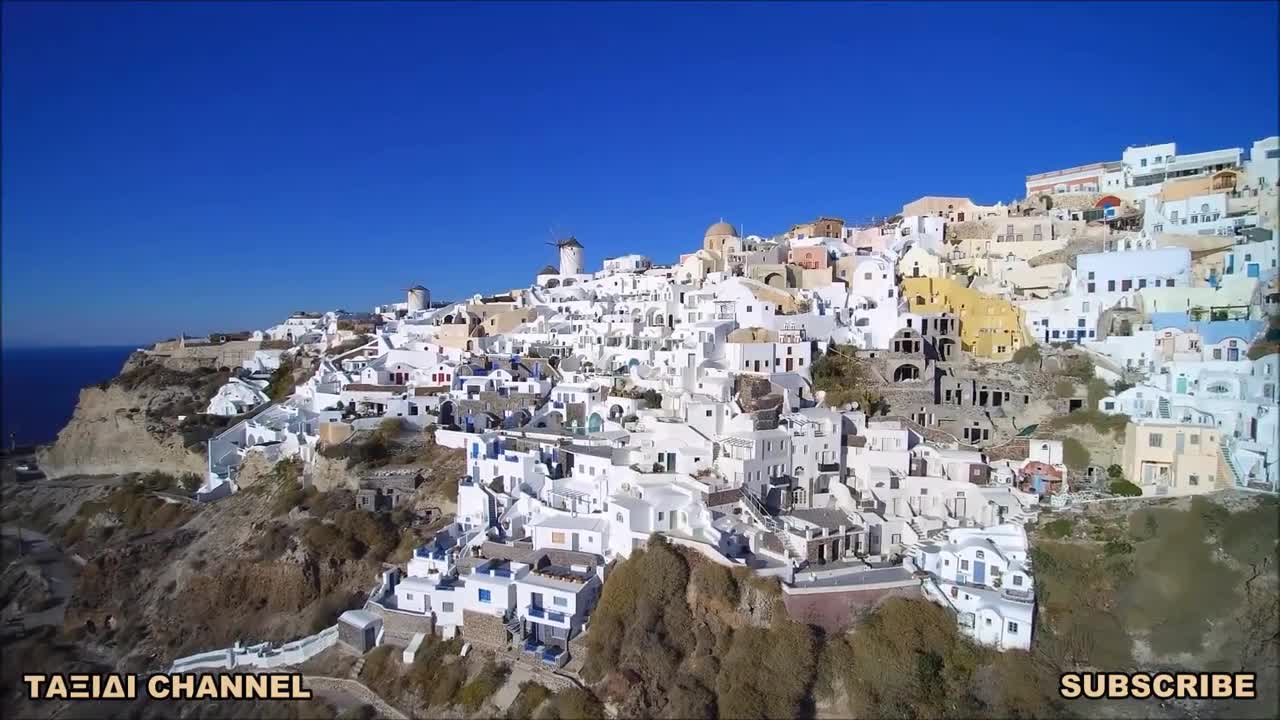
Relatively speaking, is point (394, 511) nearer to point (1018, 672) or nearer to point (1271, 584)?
point (1018, 672)

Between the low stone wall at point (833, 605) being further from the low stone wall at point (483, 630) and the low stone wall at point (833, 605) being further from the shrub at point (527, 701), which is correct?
the low stone wall at point (483, 630)

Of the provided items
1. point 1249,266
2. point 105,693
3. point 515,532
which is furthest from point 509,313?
point 1249,266

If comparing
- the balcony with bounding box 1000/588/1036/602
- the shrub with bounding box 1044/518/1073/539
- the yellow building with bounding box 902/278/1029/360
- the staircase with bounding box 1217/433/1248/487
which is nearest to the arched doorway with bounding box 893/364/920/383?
the yellow building with bounding box 902/278/1029/360

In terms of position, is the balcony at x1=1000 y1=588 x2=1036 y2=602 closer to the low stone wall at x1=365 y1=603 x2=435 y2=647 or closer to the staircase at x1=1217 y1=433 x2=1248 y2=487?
the staircase at x1=1217 y1=433 x2=1248 y2=487

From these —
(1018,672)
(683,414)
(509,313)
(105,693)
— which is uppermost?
(509,313)

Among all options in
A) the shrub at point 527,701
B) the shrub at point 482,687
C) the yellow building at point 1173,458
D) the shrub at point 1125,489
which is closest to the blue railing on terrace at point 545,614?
the shrub at point 482,687

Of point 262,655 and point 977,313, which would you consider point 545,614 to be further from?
point 977,313
